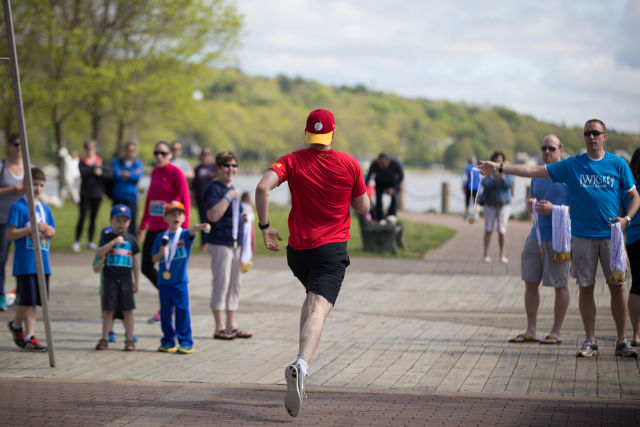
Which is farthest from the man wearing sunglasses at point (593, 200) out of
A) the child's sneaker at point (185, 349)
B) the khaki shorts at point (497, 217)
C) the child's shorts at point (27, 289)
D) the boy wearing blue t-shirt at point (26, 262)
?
the khaki shorts at point (497, 217)

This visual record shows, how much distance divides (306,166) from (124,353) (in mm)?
3222

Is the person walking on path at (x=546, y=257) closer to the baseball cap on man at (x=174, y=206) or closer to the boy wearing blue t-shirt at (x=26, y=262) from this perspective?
the baseball cap on man at (x=174, y=206)

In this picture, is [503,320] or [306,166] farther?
Result: [503,320]

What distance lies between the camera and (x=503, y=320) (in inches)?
376

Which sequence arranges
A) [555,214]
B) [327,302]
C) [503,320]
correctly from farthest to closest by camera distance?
[503,320] < [555,214] < [327,302]

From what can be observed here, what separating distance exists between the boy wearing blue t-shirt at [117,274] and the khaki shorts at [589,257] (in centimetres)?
409

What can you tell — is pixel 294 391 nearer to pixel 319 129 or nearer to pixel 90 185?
pixel 319 129

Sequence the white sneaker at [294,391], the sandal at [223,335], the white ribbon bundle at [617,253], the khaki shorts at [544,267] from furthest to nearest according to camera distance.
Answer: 1. the sandal at [223,335]
2. the khaki shorts at [544,267]
3. the white ribbon bundle at [617,253]
4. the white sneaker at [294,391]

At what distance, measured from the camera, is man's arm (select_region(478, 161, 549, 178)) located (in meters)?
7.03

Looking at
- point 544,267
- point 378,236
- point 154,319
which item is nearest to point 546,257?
point 544,267

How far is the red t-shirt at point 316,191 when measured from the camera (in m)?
5.90

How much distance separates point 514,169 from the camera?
7145 millimetres

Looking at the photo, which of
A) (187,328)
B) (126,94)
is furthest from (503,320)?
(126,94)

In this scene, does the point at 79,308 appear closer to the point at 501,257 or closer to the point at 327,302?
the point at 327,302
